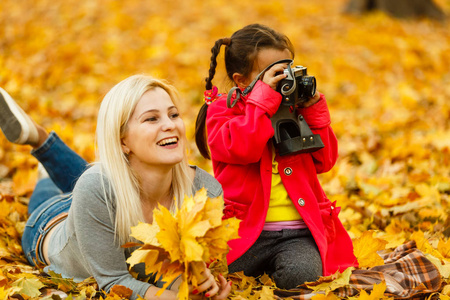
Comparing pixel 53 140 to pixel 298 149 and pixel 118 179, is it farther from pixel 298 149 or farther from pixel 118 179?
pixel 298 149

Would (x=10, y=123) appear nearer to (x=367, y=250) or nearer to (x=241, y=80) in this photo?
(x=241, y=80)

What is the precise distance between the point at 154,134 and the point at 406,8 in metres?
8.19

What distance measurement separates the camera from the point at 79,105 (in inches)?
222

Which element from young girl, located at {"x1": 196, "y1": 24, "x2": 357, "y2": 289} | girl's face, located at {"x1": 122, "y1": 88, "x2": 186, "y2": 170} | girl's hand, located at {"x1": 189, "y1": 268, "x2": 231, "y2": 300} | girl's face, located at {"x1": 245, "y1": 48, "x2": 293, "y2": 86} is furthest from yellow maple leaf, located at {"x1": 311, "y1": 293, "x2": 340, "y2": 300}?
girl's face, located at {"x1": 245, "y1": 48, "x2": 293, "y2": 86}

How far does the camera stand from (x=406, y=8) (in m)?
9.00

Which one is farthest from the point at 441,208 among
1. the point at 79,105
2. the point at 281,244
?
the point at 79,105

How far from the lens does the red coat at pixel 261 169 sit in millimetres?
2170

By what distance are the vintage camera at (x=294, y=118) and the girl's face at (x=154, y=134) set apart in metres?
0.46

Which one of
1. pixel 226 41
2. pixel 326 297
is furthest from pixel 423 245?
pixel 226 41

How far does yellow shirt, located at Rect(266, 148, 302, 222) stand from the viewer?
2.36 metres

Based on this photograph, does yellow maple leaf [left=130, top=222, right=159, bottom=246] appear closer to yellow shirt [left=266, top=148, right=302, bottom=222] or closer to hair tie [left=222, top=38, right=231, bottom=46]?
yellow shirt [left=266, top=148, right=302, bottom=222]

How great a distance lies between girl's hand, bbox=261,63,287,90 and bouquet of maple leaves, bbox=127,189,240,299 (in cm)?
68

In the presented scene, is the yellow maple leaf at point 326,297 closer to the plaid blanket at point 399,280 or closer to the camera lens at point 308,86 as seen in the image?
the plaid blanket at point 399,280

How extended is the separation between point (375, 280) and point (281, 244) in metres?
0.45
